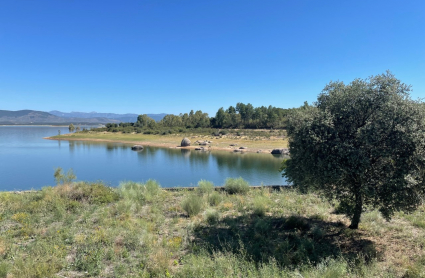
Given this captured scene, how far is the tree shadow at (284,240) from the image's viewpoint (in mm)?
5215

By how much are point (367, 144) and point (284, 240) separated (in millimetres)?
3083

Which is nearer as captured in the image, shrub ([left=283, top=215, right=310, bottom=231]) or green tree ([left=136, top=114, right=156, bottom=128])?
shrub ([left=283, top=215, right=310, bottom=231])

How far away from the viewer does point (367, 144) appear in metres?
4.91

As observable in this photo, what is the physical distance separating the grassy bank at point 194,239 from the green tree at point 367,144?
1214mm

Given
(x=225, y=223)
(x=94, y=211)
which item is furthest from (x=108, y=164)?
(x=225, y=223)

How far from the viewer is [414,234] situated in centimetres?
626

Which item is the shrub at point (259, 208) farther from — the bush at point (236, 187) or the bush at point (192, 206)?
the bush at point (236, 187)

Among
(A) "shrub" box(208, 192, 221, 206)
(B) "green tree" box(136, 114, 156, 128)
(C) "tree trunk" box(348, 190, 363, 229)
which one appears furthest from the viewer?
(B) "green tree" box(136, 114, 156, 128)

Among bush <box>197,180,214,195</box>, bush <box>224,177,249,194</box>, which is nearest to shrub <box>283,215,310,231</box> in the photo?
bush <box>224,177,249,194</box>

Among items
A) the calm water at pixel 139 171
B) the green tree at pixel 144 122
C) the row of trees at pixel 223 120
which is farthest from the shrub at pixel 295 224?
the green tree at pixel 144 122

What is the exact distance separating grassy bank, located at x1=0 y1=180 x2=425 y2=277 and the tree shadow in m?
0.03

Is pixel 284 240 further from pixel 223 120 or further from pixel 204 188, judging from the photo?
pixel 223 120

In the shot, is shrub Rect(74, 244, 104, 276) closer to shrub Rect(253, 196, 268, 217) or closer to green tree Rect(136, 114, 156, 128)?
shrub Rect(253, 196, 268, 217)

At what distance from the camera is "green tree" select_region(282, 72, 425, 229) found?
4.75 m
